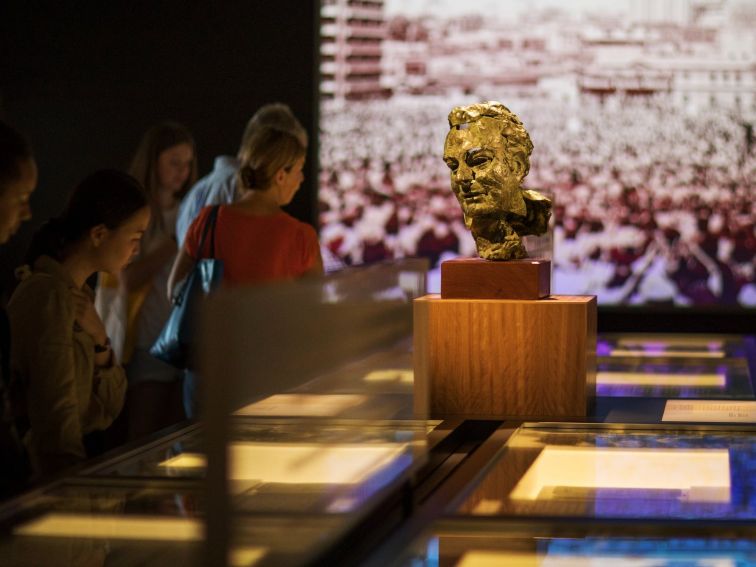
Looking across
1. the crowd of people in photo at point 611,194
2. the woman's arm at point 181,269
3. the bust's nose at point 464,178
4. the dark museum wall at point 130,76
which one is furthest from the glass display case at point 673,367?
the dark museum wall at point 130,76

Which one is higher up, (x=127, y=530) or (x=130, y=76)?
(x=130, y=76)

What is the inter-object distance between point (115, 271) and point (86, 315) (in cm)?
18

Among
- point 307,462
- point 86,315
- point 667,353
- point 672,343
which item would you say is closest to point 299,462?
point 307,462

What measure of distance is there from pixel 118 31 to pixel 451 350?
5.08 meters

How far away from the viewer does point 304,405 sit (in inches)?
64.8

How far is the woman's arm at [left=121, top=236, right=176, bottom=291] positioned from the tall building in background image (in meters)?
2.66

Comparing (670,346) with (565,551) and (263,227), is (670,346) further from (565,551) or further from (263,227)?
(565,551)

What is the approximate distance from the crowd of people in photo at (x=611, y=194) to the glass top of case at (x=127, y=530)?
5.07 meters

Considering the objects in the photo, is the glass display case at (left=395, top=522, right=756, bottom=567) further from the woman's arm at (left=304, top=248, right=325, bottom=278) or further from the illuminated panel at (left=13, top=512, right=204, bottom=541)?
the woman's arm at (left=304, top=248, right=325, bottom=278)

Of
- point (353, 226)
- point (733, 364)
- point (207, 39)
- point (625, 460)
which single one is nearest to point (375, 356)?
point (625, 460)

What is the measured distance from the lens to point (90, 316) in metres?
2.84

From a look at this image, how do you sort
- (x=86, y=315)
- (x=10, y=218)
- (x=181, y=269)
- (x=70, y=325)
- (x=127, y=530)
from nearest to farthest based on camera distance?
(x=127, y=530) < (x=10, y=218) < (x=70, y=325) < (x=86, y=315) < (x=181, y=269)

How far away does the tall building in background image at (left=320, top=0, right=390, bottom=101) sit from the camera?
7125 mm

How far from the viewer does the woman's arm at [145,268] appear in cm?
476
